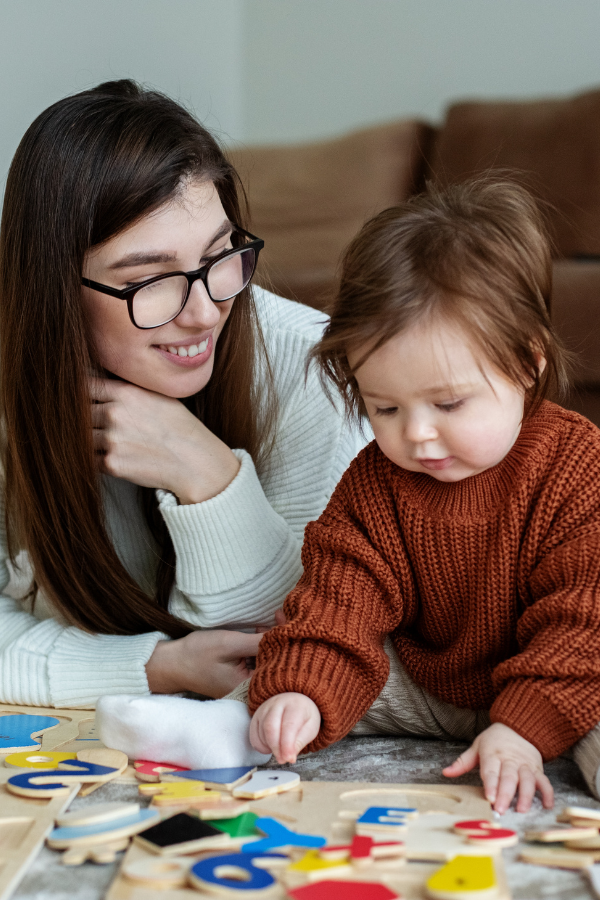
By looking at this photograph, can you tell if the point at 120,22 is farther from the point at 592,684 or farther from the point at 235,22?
the point at 592,684

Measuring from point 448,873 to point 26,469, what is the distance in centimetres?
73

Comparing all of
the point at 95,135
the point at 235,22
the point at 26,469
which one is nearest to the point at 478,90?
the point at 235,22

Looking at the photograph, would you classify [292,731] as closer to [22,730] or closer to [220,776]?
[220,776]

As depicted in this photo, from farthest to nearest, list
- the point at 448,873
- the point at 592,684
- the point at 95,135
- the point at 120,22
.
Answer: the point at 120,22 < the point at 95,135 < the point at 592,684 < the point at 448,873

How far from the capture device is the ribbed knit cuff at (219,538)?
3.61 feet

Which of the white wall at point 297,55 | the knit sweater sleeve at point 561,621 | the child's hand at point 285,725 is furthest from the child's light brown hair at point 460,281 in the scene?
the white wall at point 297,55

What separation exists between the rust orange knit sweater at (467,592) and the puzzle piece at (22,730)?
10.0 inches

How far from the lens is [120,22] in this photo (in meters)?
2.45

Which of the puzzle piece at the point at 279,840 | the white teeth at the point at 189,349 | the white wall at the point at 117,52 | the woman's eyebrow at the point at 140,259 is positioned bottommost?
the puzzle piece at the point at 279,840

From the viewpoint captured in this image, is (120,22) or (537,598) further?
(120,22)

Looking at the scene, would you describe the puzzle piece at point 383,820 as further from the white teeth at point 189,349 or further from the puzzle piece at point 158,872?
the white teeth at point 189,349

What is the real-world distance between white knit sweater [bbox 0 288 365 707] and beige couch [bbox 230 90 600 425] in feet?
1.07

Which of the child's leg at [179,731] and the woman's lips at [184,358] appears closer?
the child's leg at [179,731]

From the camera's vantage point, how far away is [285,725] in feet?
2.64
